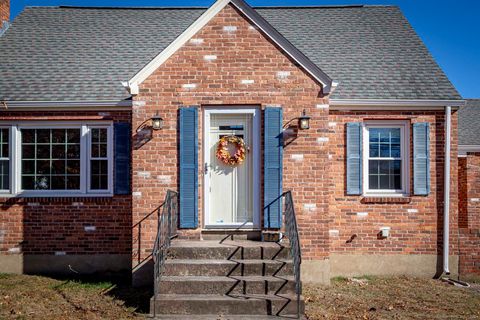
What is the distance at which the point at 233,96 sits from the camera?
795cm

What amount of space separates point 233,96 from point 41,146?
459cm

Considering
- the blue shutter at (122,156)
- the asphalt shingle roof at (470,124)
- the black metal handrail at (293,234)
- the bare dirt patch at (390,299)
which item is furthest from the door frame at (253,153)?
the asphalt shingle roof at (470,124)

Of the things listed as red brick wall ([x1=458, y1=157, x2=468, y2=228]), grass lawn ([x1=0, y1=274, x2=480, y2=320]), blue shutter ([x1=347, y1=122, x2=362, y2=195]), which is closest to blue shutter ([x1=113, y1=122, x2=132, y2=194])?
grass lawn ([x1=0, y1=274, x2=480, y2=320])

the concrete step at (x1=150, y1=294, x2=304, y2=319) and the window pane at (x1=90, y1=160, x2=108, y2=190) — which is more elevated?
the window pane at (x1=90, y1=160, x2=108, y2=190)

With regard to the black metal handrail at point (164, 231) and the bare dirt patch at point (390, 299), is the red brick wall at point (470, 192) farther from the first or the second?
the black metal handrail at point (164, 231)

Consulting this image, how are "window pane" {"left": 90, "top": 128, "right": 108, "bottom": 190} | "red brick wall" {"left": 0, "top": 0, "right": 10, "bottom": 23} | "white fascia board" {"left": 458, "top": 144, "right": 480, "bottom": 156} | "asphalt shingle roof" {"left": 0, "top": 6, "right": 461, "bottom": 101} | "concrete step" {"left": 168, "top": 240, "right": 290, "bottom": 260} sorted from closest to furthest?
"concrete step" {"left": 168, "top": 240, "right": 290, "bottom": 260}, "window pane" {"left": 90, "top": 128, "right": 108, "bottom": 190}, "asphalt shingle roof" {"left": 0, "top": 6, "right": 461, "bottom": 101}, "red brick wall" {"left": 0, "top": 0, "right": 10, "bottom": 23}, "white fascia board" {"left": 458, "top": 144, "right": 480, "bottom": 156}

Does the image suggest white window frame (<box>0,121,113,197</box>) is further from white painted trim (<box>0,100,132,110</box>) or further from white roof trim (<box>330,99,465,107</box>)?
white roof trim (<box>330,99,465,107</box>)

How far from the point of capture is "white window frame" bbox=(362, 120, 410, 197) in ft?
29.7

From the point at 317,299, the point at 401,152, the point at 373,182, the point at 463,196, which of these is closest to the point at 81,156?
the point at 317,299

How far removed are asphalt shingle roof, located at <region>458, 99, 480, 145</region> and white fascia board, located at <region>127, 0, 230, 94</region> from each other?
953 cm

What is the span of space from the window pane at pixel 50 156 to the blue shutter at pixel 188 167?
112 inches

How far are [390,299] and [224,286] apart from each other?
302 centimetres

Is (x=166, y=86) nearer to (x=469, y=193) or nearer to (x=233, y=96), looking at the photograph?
(x=233, y=96)

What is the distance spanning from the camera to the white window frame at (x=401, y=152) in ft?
29.7
